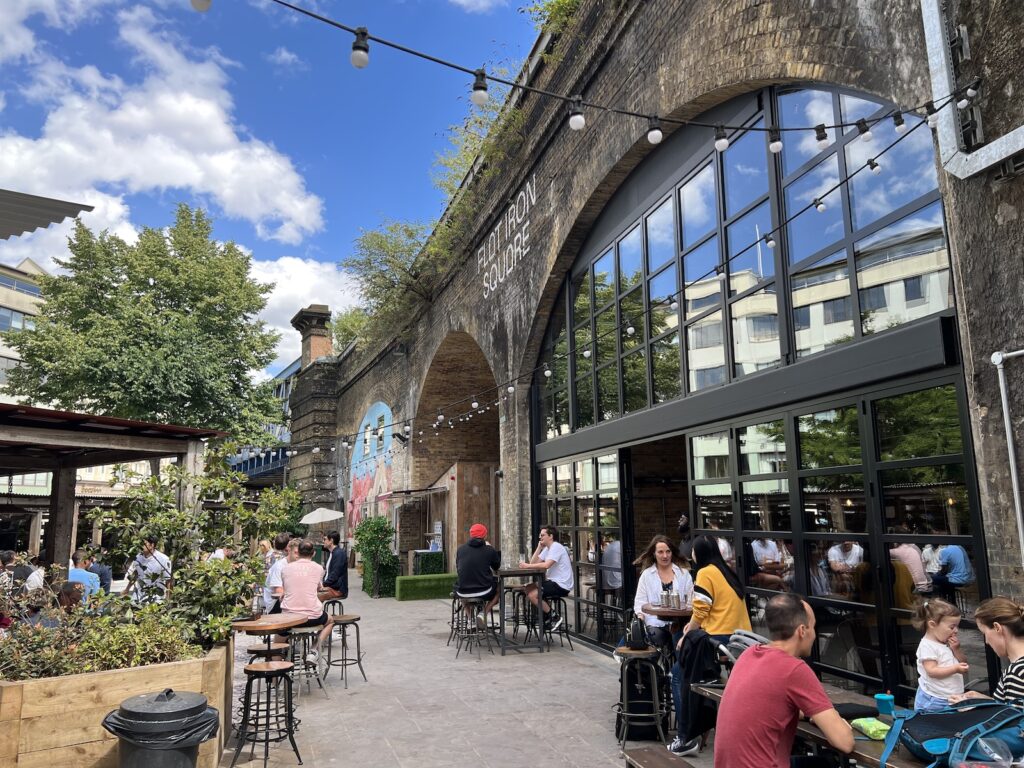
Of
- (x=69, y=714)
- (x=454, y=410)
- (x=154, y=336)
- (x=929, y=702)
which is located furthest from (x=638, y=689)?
(x=154, y=336)

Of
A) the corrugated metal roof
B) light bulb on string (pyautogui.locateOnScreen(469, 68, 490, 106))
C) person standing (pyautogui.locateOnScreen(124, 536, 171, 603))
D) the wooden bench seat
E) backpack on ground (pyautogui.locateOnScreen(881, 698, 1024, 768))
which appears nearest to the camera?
backpack on ground (pyautogui.locateOnScreen(881, 698, 1024, 768))

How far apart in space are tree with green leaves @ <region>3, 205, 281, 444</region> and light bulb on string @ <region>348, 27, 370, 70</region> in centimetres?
1485

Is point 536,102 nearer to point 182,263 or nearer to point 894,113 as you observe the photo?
point 894,113

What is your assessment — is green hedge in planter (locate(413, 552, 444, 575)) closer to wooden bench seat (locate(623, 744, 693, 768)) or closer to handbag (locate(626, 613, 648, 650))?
handbag (locate(626, 613, 648, 650))

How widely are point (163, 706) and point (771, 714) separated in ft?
10.5

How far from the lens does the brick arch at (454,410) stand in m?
16.7

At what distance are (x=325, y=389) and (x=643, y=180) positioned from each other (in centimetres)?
1945

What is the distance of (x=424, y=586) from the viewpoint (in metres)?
15.3

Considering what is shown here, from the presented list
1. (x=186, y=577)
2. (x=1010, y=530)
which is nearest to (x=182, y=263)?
(x=186, y=577)

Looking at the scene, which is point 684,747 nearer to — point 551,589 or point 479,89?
point 551,589

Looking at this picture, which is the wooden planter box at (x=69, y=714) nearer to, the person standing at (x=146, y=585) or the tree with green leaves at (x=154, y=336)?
the person standing at (x=146, y=585)

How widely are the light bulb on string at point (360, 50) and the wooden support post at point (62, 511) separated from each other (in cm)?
998

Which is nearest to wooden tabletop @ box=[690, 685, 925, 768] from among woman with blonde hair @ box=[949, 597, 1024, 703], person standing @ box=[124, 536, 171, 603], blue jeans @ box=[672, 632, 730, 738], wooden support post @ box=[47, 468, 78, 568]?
woman with blonde hair @ box=[949, 597, 1024, 703]

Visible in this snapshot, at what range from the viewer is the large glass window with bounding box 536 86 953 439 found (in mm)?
5055
